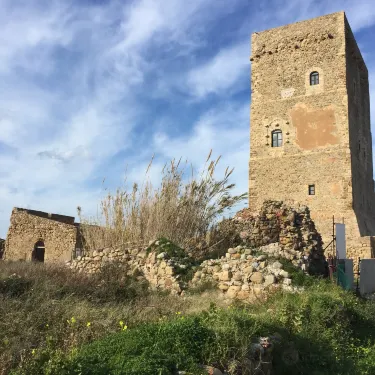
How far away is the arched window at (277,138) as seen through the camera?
19.5 m

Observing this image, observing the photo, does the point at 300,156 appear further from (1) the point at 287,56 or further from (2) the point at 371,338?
(2) the point at 371,338

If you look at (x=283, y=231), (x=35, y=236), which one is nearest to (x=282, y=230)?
(x=283, y=231)

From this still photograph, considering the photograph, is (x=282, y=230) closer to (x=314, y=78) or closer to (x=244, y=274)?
(x=244, y=274)

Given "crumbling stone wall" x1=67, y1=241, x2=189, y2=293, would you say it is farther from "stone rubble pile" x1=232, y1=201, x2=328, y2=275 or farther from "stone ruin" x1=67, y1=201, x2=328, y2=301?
"stone rubble pile" x1=232, y1=201, x2=328, y2=275

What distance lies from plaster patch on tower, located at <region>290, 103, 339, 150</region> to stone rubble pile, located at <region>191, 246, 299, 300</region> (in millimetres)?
10966

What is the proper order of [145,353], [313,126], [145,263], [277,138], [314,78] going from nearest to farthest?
[145,353], [145,263], [313,126], [314,78], [277,138]

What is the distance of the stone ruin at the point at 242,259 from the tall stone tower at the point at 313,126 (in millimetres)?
7618

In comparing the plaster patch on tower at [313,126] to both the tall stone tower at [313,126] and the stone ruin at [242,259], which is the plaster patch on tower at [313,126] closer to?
the tall stone tower at [313,126]

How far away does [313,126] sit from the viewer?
61.8ft

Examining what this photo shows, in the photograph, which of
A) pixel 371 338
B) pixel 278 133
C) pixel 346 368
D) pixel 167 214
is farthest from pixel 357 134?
pixel 346 368

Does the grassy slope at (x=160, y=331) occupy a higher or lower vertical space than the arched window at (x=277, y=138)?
lower

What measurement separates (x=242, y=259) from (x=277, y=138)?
1215 centimetres

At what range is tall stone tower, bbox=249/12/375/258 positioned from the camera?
17.9 m

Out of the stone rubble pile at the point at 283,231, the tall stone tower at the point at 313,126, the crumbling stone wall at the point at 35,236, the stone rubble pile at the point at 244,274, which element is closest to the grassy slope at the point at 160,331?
the stone rubble pile at the point at 244,274
